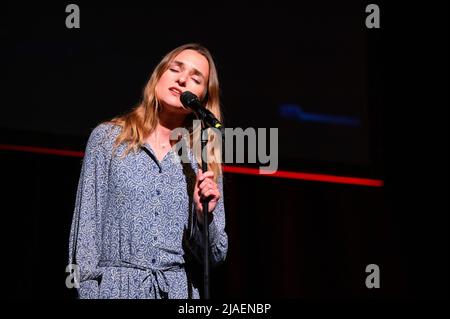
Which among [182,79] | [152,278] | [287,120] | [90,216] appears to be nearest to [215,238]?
[152,278]

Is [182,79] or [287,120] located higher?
[287,120]

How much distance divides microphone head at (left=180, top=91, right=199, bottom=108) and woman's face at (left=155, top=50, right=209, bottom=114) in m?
0.13

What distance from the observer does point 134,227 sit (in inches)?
66.7

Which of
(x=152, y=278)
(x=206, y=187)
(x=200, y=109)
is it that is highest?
(x=200, y=109)

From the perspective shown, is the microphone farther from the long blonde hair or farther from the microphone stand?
the long blonde hair

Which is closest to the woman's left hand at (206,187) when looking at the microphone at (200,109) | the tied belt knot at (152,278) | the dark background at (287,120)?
the microphone at (200,109)

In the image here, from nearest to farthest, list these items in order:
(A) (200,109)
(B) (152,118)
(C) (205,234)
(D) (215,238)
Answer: (C) (205,234) → (A) (200,109) → (D) (215,238) → (B) (152,118)

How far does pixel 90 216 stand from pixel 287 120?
138 cm

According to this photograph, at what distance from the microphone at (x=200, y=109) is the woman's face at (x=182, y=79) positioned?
133 millimetres

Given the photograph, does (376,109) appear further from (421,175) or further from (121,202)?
(121,202)

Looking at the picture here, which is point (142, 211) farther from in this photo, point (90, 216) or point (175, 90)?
point (175, 90)

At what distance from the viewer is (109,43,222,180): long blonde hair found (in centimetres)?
181

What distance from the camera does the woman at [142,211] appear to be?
1.64 metres

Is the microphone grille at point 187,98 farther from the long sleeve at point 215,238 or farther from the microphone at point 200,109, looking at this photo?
the long sleeve at point 215,238
